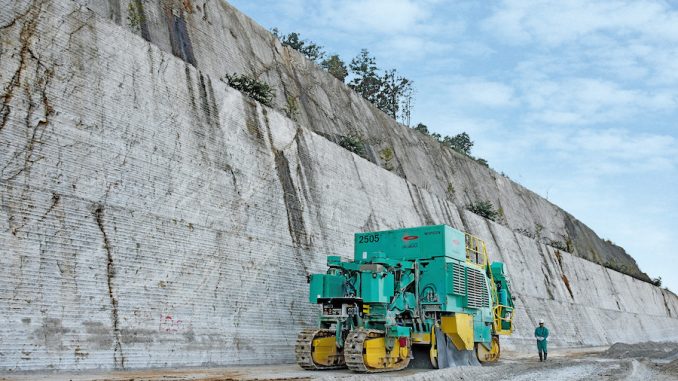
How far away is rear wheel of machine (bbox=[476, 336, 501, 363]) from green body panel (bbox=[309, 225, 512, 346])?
490 mm

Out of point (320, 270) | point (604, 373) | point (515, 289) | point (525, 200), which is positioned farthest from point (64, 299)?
point (525, 200)

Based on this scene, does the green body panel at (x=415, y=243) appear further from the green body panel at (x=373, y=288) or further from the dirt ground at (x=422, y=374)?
the dirt ground at (x=422, y=374)

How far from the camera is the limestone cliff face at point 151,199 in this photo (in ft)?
34.1

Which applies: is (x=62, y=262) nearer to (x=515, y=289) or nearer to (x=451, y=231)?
(x=451, y=231)

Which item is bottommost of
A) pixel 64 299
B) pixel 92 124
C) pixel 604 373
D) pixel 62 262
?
pixel 604 373

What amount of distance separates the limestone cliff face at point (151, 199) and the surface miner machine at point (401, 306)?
7.00 ft

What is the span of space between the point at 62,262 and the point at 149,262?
1.95 m

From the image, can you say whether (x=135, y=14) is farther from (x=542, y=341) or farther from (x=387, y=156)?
(x=542, y=341)

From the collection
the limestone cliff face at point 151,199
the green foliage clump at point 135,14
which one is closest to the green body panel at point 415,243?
the limestone cliff face at point 151,199

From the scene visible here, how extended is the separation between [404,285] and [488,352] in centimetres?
477

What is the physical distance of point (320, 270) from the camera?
17172 millimetres

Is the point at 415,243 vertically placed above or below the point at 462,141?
below

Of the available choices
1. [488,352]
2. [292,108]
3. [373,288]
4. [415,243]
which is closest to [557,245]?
[292,108]

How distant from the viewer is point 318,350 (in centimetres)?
1286
